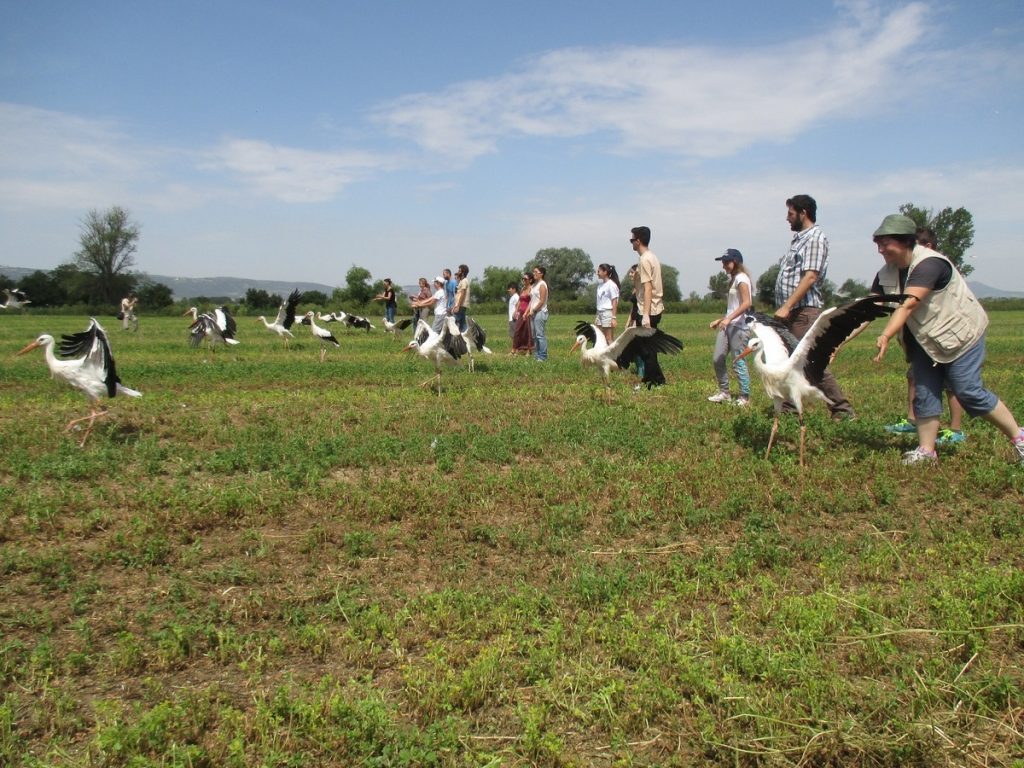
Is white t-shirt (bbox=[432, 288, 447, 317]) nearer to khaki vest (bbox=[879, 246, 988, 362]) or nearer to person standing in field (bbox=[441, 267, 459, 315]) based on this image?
person standing in field (bbox=[441, 267, 459, 315])

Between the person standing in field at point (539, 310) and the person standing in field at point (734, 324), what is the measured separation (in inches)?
215

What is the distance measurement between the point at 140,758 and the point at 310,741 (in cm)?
56

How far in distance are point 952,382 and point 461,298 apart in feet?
32.8

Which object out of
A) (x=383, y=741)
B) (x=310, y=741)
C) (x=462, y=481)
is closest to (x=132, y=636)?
(x=310, y=741)

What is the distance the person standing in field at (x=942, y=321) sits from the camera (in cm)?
552

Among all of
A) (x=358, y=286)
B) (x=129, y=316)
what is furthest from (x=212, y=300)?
(x=129, y=316)

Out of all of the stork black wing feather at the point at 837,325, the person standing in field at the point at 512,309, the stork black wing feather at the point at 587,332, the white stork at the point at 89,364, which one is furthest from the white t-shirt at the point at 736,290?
the person standing in field at the point at 512,309

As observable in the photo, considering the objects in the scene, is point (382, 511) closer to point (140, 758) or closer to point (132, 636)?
point (132, 636)

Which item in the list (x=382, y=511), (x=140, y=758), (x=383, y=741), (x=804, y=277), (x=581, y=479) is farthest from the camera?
(x=804, y=277)

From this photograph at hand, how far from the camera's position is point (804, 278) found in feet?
23.7

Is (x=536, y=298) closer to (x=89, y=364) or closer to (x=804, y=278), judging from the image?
(x=804, y=278)

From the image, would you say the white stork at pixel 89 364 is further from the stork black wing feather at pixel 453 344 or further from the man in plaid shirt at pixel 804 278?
the man in plaid shirt at pixel 804 278

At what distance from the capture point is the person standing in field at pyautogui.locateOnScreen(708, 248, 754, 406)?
8.04m

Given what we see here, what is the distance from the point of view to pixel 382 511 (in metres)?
5.05
